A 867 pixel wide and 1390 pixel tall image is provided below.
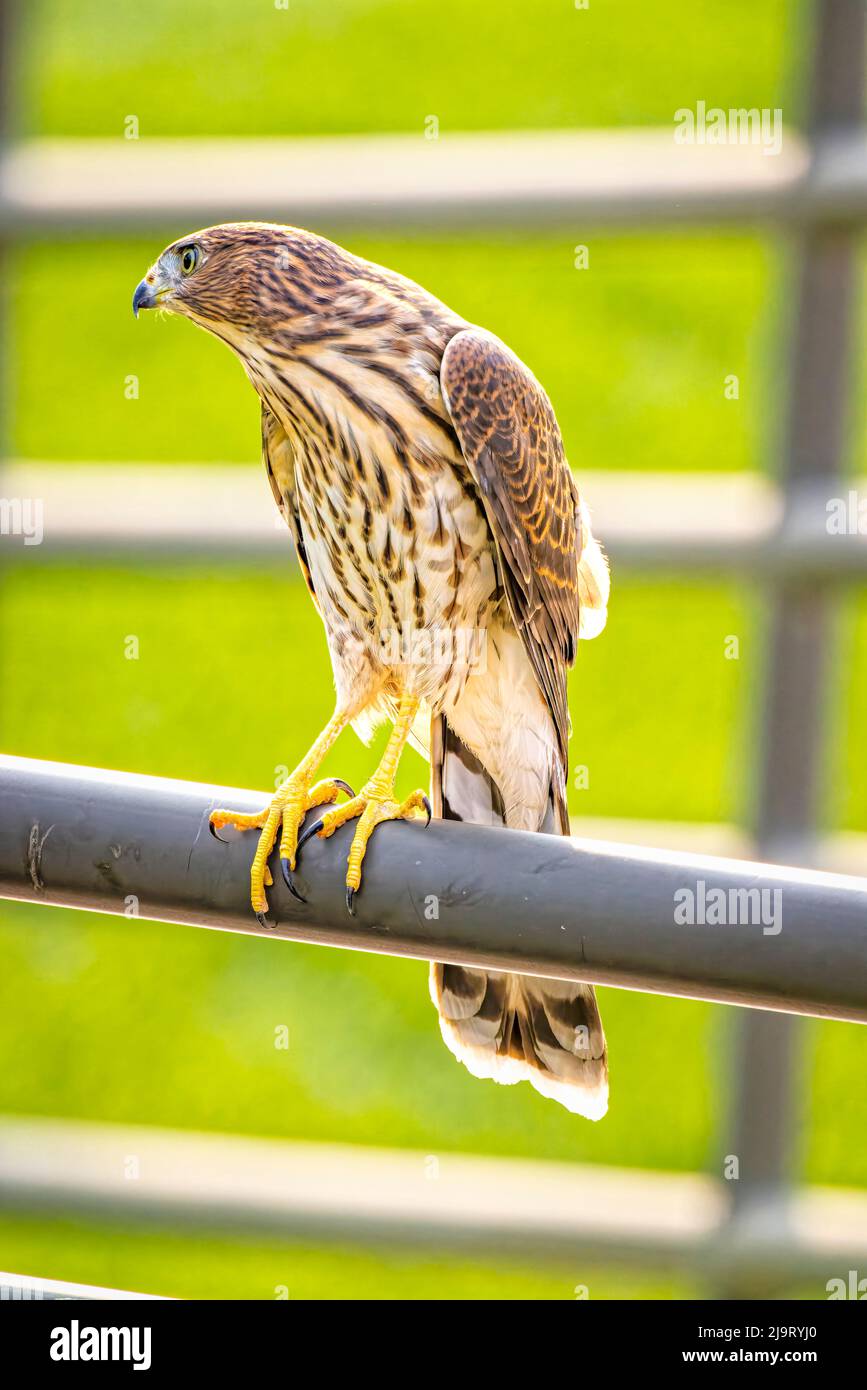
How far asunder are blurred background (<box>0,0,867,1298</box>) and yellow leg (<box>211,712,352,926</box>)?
1389 millimetres

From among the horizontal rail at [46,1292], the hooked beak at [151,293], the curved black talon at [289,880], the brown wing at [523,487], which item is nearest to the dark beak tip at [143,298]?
the hooked beak at [151,293]

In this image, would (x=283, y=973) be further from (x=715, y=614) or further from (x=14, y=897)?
(x=14, y=897)

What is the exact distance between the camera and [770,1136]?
277cm

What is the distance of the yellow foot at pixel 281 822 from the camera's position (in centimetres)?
108

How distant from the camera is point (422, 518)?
5.58 ft

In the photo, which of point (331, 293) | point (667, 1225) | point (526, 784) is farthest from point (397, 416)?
point (667, 1225)

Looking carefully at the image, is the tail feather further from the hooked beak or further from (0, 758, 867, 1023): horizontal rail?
the hooked beak

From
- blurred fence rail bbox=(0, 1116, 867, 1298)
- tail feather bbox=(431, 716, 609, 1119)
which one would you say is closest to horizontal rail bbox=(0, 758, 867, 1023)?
tail feather bbox=(431, 716, 609, 1119)

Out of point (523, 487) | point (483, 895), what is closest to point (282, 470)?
point (523, 487)

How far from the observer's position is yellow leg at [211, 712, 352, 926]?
3.55 feet

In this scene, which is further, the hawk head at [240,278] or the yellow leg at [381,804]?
the hawk head at [240,278]

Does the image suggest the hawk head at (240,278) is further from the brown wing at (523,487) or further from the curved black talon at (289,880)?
the curved black talon at (289,880)

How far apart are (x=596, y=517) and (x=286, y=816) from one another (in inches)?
63.8

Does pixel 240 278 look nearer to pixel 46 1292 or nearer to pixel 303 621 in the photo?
pixel 46 1292
